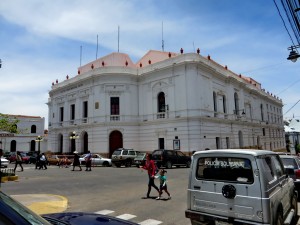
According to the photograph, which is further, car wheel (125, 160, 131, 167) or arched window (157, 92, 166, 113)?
arched window (157, 92, 166, 113)

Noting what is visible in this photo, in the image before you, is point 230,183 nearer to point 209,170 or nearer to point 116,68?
point 209,170

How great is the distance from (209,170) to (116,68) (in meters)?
31.9

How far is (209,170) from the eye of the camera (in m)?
6.00

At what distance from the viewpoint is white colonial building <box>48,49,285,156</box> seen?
32.3 metres

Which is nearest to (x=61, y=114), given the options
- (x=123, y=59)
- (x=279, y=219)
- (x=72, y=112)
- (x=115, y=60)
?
(x=72, y=112)

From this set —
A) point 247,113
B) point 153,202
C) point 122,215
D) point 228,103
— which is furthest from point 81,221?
point 247,113

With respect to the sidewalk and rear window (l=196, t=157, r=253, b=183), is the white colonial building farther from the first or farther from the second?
rear window (l=196, t=157, r=253, b=183)

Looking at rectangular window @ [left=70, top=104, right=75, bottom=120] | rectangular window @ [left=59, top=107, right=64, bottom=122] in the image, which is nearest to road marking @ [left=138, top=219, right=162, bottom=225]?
rectangular window @ [left=70, top=104, right=75, bottom=120]

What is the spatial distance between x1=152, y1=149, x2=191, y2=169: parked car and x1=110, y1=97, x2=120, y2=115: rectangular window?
39.7ft

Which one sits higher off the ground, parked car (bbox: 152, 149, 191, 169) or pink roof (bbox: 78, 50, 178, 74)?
pink roof (bbox: 78, 50, 178, 74)

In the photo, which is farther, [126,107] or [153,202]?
[126,107]

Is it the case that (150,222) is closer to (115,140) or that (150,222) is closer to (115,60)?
(115,140)

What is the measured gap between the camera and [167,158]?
26.0 m

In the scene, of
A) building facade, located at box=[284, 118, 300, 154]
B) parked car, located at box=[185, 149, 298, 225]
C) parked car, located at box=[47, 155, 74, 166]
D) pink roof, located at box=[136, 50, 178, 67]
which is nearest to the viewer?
parked car, located at box=[185, 149, 298, 225]
